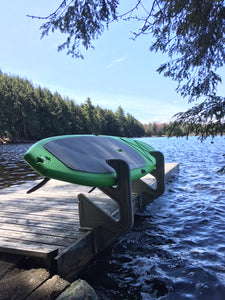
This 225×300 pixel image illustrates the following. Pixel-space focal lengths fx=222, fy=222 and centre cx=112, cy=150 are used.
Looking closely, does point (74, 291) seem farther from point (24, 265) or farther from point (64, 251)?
point (24, 265)

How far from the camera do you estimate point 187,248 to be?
12.6 ft

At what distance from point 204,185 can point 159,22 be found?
21.2ft

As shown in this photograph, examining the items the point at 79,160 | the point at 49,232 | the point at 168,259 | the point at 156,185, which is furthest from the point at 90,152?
the point at 156,185

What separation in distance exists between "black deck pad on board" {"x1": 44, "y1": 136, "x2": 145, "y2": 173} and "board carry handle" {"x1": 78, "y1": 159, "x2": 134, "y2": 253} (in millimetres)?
246

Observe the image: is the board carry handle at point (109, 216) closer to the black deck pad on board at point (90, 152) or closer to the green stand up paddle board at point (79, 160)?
the green stand up paddle board at point (79, 160)

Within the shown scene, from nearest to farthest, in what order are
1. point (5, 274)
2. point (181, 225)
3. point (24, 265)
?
point (5, 274)
point (24, 265)
point (181, 225)

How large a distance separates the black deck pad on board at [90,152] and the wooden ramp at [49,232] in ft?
3.19

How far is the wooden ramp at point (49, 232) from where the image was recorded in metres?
2.66

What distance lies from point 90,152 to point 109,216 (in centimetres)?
107

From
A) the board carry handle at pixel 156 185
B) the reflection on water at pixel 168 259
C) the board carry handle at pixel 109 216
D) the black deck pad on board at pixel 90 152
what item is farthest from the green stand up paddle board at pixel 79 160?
the reflection on water at pixel 168 259

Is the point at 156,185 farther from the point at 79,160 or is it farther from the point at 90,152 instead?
the point at 79,160

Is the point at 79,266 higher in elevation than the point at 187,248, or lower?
higher

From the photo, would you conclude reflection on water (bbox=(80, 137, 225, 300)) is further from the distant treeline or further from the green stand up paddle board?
the distant treeline

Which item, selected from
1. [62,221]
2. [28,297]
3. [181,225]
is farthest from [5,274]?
[181,225]
